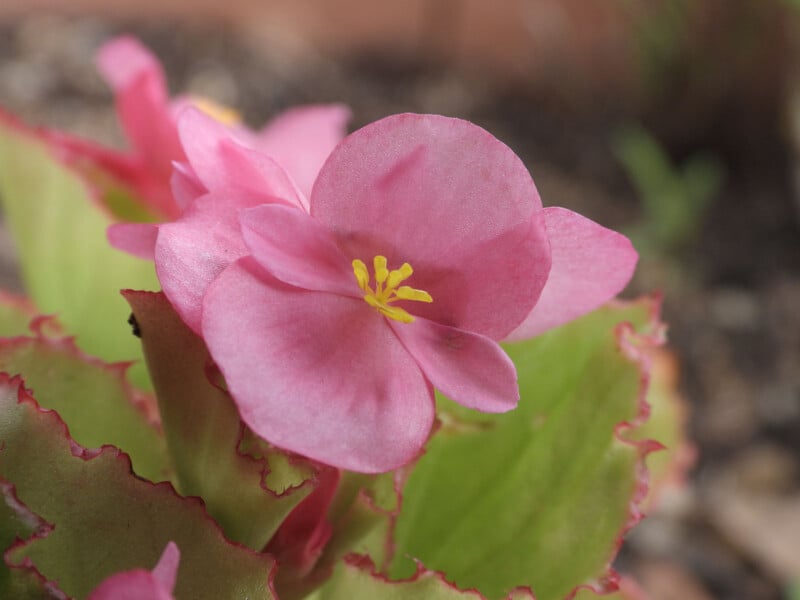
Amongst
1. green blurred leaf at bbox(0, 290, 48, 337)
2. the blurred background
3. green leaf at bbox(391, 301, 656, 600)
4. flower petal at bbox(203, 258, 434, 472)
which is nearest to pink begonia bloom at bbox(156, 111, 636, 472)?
flower petal at bbox(203, 258, 434, 472)

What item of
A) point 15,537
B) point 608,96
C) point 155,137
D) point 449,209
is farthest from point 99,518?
point 608,96

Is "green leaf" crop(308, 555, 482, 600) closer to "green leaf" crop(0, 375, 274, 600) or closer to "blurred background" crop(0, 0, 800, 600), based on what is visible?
"green leaf" crop(0, 375, 274, 600)

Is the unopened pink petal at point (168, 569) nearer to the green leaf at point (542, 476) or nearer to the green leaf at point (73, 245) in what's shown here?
the green leaf at point (542, 476)

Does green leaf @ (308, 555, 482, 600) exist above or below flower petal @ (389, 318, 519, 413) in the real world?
below

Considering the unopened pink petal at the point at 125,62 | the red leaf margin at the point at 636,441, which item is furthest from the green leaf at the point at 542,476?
the unopened pink petal at the point at 125,62

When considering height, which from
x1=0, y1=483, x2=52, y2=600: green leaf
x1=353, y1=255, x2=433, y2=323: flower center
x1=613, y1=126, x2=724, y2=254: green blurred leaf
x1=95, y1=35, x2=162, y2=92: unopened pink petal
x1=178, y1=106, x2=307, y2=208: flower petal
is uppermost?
x1=178, y1=106, x2=307, y2=208: flower petal

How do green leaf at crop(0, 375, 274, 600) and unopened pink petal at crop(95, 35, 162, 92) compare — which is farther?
unopened pink petal at crop(95, 35, 162, 92)

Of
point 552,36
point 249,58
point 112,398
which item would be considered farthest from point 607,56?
point 112,398

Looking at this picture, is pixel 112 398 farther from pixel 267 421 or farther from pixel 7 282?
pixel 7 282
